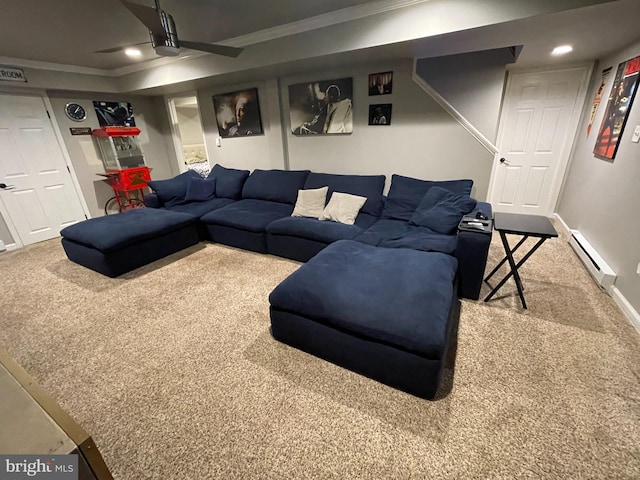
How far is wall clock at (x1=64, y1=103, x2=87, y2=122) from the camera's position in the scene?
4320 mm

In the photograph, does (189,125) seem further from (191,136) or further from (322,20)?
(322,20)

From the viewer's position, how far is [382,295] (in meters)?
1.67

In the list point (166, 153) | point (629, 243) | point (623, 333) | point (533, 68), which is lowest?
point (623, 333)

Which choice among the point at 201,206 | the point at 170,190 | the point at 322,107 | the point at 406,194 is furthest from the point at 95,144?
the point at 406,194

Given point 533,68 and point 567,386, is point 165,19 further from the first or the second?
point 533,68

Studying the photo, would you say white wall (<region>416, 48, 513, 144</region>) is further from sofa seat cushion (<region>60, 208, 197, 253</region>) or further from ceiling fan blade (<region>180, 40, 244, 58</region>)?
sofa seat cushion (<region>60, 208, 197, 253</region>)

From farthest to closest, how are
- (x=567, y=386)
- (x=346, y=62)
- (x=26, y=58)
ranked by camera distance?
(x=26, y=58) → (x=346, y=62) → (x=567, y=386)

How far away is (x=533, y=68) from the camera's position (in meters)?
3.71

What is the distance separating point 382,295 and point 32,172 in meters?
5.40

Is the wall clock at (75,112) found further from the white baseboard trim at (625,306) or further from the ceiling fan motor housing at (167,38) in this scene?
the white baseboard trim at (625,306)

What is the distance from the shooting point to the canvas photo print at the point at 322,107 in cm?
365

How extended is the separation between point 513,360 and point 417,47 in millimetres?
2845

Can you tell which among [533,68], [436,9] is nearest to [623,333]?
[436,9]

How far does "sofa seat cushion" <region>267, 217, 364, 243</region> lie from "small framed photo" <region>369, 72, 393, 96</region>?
1.82 m
